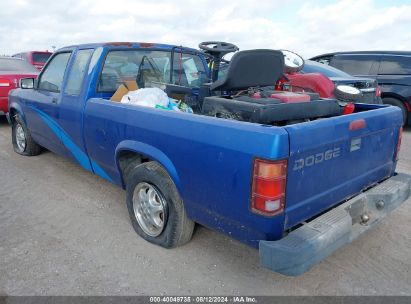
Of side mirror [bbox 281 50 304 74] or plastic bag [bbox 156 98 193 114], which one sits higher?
side mirror [bbox 281 50 304 74]

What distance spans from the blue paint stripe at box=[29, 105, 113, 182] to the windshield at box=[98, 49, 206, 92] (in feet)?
2.51

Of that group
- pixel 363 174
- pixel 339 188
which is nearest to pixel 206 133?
pixel 339 188

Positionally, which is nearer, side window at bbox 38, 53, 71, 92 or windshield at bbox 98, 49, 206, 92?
windshield at bbox 98, 49, 206, 92

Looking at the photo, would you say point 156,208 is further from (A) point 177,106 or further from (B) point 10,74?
(B) point 10,74

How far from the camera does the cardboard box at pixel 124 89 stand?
363 centimetres

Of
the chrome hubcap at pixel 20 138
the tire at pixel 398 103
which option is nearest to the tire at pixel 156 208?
the chrome hubcap at pixel 20 138

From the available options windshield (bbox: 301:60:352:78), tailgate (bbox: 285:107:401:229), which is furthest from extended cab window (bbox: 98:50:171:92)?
windshield (bbox: 301:60:352:78)

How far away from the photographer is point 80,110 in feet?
12.1

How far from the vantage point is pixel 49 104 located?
4375 mm

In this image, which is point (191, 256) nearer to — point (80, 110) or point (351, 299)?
point (351, 299)

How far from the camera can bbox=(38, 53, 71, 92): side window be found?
4.33m

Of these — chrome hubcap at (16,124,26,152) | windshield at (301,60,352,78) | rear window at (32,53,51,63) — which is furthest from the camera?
rear window at (32,53,51,63)

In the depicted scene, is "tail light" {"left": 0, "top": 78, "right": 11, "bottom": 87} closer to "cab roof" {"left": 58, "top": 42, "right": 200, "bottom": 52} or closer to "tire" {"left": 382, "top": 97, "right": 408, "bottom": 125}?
"cab roof" {"left": 58, "top": 42, "right": 200, "bottom": 52}

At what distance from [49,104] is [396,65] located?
24.5ft
